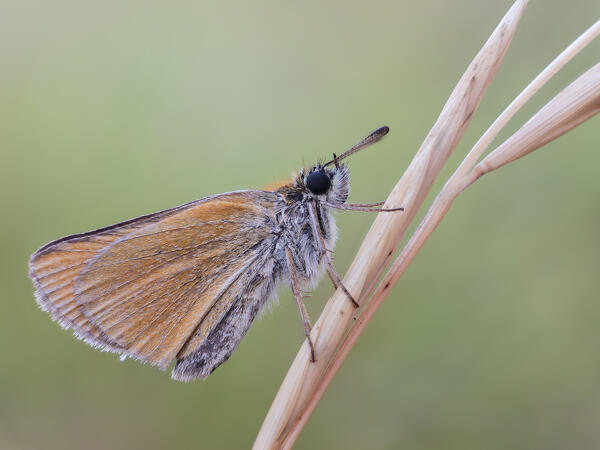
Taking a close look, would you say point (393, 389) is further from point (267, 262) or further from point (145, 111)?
point (145, 111)

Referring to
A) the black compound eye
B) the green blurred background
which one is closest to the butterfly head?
the black compound eye

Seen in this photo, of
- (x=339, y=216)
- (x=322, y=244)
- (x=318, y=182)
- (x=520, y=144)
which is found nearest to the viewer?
(x=520, y=144)

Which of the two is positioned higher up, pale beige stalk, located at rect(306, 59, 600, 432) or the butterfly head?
the butterfly head

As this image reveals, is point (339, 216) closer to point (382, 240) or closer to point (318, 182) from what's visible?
point (318, 182)

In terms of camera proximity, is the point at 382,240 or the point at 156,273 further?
the point at 156,273

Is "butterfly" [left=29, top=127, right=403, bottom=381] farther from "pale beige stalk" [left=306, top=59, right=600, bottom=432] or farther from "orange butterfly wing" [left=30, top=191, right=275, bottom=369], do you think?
"pale beige stalk" [left=306, top=59, right=600, bottom=432]

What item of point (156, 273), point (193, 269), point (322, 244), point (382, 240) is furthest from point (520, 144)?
point (156, 273)

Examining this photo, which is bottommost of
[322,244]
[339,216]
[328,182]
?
[339,216]

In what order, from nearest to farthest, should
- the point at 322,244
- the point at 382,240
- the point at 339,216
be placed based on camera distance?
the point at 382,240
the point at 322,244
the point at 339,216
